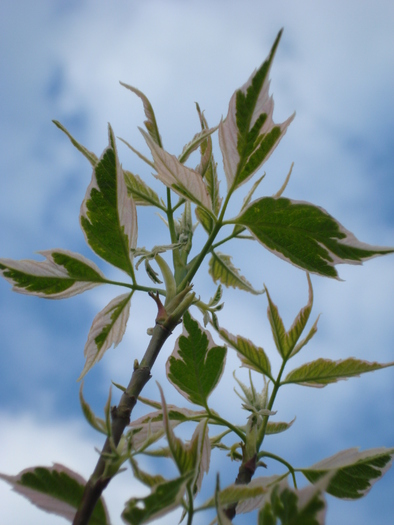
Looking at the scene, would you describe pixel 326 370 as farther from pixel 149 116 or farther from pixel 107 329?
pixel 149 116

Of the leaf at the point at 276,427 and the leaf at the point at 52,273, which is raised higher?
the leaf at the point at 52,273

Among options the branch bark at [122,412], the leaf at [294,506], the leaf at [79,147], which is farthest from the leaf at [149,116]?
the leaf at [294,506]

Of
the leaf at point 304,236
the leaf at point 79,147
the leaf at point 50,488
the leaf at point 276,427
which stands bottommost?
the leaf at point 50,488

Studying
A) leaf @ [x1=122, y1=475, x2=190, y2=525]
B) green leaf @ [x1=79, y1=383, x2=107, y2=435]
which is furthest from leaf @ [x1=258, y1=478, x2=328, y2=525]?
green leaf @ [x1=79, y1=383, x2=107, y2=435]

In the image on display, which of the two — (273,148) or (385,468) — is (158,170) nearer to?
(273,148)

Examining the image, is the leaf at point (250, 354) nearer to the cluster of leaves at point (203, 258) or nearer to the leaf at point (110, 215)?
the cluster of leaves at point (203, 258)

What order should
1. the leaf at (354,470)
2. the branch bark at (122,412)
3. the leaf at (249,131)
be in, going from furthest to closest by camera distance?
1. the leaf at (354,470)
2. the leaf at (249,131)
3. the branch bark at (122,412)

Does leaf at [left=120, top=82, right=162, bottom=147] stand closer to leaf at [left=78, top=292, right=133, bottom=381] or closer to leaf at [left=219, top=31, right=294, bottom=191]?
leaf at [left=219, top=31, right=294, bottom=191]

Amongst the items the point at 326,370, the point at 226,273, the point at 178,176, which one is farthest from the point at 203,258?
the point at 326,370
